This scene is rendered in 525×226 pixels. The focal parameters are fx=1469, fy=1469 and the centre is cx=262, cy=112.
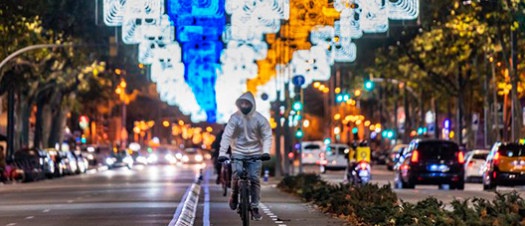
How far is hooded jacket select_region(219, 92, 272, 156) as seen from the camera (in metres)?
21.9

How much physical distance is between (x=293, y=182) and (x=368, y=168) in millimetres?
2700

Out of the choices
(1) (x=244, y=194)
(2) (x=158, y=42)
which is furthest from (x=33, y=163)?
(1) (x=244, y=194)

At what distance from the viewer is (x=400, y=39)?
66.9 metres

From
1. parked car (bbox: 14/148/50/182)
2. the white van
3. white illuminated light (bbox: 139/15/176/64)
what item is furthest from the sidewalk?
the white van

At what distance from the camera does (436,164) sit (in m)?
45.6

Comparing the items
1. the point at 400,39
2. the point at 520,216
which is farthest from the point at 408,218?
the point at 400,39

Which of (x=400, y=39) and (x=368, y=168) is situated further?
(x=400, y=39)

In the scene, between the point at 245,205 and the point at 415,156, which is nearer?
the point at 245,205

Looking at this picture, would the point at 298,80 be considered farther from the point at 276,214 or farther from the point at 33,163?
the point at 276,214

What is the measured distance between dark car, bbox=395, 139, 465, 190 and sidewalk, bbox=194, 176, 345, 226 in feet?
28.3

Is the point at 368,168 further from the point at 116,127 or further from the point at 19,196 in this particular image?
the point at 116,127

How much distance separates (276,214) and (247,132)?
6469 mm

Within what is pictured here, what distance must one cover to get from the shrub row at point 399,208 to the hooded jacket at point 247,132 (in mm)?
2181

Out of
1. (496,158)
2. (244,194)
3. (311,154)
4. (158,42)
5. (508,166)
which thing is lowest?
(244,194)
